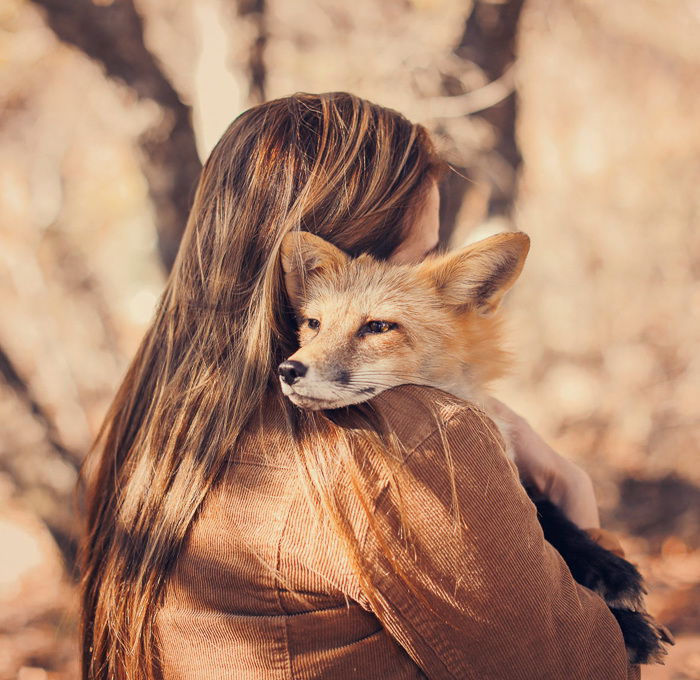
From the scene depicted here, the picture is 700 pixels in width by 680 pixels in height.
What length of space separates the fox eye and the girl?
0.63ft

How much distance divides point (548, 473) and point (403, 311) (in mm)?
753

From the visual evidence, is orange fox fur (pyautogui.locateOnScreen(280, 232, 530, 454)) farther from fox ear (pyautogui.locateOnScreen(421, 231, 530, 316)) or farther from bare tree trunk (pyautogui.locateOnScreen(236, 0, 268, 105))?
bare tree trunk (pyautogui.locateOnScreen(236, 0, 268, 105))

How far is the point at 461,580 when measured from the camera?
1.06 metres

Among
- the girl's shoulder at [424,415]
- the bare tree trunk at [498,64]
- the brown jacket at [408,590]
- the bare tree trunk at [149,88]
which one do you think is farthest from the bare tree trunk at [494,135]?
the brown jacket at [408,590]

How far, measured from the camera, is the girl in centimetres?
107

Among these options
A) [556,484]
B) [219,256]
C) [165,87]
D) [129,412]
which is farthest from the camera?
[165,87]

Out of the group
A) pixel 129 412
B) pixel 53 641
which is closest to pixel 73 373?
pixel 53 641

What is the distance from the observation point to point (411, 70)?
3.29 m

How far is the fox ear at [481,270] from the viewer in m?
1.50

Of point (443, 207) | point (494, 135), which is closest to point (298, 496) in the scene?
point (443, 207)

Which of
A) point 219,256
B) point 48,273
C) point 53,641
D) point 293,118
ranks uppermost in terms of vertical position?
point 293,118

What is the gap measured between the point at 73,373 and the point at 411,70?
8.79ft

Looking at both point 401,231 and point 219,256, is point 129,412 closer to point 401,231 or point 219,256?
point 219,256

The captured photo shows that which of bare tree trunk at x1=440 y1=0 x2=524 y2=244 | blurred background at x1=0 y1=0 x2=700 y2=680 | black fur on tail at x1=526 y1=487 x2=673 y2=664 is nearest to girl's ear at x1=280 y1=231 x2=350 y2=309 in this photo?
black fur on tail at x1=526 y1=487 x2=673 y2=664
